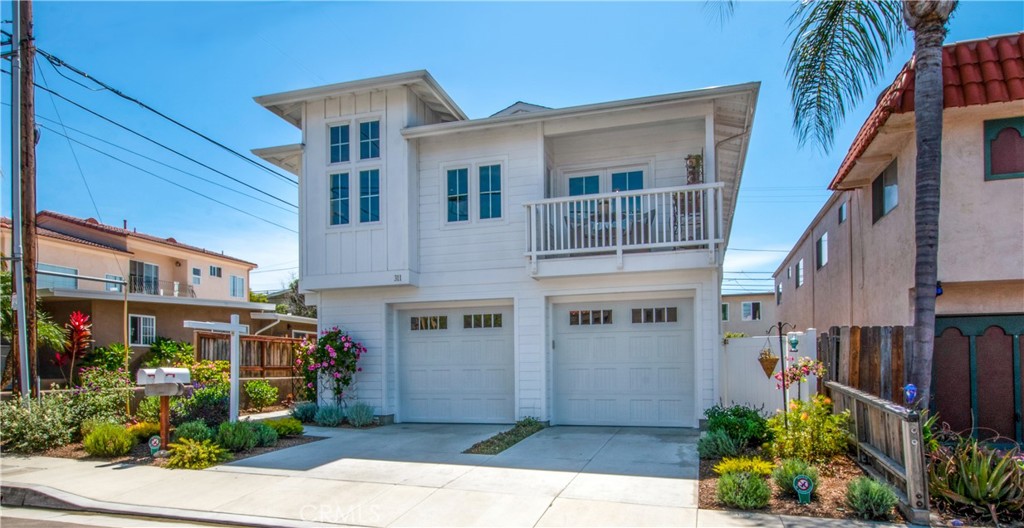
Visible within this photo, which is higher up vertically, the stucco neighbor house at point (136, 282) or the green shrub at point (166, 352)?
the stucco neighbor house at point (136, 282)

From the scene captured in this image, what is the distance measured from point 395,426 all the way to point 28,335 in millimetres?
6284

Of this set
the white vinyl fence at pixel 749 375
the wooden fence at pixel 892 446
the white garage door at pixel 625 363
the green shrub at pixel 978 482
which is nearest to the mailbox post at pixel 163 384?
the white garage door at pixel 625 363

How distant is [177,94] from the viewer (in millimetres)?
14211

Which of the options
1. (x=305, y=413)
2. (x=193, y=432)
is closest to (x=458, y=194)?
(x=305, y=413)

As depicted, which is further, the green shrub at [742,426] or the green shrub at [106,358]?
the green shrub at [106,358]

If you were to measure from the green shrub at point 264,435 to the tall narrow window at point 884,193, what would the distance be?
32.4 ft

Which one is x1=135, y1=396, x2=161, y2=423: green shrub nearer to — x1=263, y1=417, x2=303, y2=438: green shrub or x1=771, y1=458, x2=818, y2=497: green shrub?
x1=263, y1=417, x2=303, y2=438: green shrub

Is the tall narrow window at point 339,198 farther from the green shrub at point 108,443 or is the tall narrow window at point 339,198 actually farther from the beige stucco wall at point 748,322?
the beige stucco wall at point 748,322

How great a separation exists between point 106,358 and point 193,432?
11.6 metres

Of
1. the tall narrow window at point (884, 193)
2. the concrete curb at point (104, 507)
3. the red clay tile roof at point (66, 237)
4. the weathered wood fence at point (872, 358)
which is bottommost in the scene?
the concrete curb at point (104, 507)

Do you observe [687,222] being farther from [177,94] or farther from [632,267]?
Answer: [177,94]

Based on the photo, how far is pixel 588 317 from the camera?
11398 millimetres

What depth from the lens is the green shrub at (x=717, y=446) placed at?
7.71 metres

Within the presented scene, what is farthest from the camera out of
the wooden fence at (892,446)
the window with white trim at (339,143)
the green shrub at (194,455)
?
the window with white trim at (339,143)
